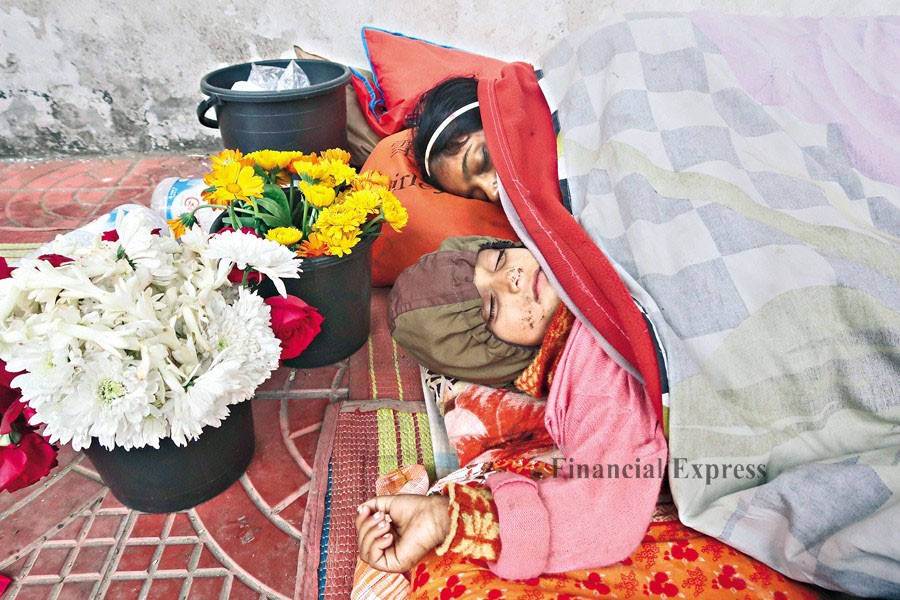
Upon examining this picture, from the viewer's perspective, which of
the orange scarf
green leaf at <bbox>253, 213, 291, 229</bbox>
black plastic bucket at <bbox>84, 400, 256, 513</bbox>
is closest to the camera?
Answer: black plastic bucket at <bbox>84, 400, 256, 513</bbox>

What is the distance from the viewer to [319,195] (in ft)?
4.08

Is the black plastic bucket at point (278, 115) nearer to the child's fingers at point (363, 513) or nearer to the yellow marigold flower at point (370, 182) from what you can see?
the yellow marigold flower at point (370, 182)

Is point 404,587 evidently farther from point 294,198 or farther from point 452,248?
point 294,198

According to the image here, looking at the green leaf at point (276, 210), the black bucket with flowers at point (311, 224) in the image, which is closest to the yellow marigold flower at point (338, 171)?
the black bucket with flowers at point (311, 224)

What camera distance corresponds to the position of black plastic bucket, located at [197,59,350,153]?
66.1 inches

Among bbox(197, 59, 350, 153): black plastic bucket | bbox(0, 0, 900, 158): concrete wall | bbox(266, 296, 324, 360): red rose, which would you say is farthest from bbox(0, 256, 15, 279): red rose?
bbox(0, 0, 900, 158): concrete wall

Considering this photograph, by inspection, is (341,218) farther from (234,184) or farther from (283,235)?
(234,184)

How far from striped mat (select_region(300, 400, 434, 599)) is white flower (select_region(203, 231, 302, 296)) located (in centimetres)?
45

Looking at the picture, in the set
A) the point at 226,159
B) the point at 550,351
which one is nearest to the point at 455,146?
the point at 226,159

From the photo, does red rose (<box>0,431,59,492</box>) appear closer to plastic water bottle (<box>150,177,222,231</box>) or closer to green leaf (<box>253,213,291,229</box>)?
green leaf (<box>253,213,291,229</box>)

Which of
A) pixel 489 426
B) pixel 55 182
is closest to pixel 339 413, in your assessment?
pixel 489 426

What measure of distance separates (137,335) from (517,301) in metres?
0.70

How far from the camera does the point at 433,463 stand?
1.26 m

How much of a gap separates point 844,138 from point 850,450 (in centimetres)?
→ 83
